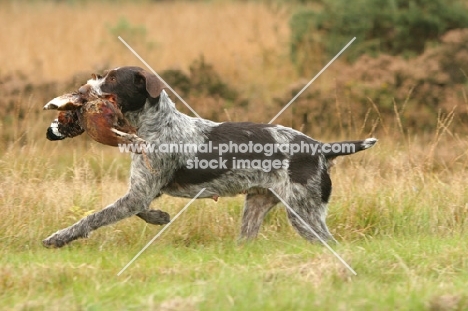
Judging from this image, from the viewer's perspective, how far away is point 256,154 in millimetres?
7574

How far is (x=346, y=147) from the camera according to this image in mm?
7504

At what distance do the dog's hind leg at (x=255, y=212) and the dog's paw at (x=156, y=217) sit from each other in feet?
2.33

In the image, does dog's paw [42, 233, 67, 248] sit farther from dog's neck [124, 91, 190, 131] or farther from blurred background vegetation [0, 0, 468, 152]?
blurred background vegetation [0, 0, 468, 152]

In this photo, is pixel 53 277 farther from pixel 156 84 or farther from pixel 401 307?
pixel 401 307

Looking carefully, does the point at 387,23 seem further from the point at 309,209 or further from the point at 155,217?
the point at 155,217

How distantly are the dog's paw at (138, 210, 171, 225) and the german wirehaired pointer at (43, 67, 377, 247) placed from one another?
13 mm

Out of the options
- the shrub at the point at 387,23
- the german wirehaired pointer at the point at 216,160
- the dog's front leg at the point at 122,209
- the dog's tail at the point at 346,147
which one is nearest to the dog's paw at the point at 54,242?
the dog's front leg at the point at 122,209

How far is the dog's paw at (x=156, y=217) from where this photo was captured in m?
7.64

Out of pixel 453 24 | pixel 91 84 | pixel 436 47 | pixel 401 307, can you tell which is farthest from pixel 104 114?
pixel 453 24

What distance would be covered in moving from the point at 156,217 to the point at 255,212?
92 cm

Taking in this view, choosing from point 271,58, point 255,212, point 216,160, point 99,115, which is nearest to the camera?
point 99,115

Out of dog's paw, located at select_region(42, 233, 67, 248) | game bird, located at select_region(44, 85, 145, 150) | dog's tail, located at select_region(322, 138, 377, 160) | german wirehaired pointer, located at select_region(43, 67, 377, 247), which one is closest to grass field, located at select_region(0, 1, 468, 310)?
dog's paw, located at select_region(42, 233, 67, 248)

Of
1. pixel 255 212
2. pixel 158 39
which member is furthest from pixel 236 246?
pixel 158 39

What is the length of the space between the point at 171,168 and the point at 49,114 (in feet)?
20.4
